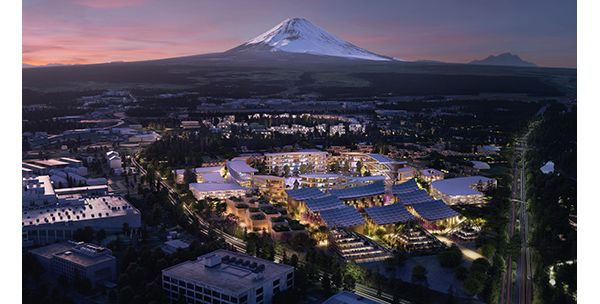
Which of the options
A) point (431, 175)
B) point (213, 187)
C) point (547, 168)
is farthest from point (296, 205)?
point (547, 168)

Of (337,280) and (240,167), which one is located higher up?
(240,167)

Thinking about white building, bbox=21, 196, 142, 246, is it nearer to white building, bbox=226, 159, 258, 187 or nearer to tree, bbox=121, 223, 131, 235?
tree, bbox=121, 223, 131, 235

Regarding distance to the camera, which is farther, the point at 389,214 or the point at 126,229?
the point at 389,214

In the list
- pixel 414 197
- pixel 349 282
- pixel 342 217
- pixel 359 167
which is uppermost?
pixel 359 167

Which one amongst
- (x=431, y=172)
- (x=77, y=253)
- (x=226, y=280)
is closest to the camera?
(x=226, y=280)

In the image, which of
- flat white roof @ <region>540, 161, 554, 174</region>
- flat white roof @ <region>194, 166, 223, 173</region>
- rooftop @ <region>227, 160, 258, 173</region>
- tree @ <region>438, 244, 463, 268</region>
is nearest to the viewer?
tree @ <region>438, 244, 463, 268</region>

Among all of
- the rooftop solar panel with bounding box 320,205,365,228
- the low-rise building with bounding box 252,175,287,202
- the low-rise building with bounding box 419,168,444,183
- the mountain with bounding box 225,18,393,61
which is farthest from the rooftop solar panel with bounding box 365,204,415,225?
the mountain with bounding box 225,18,393,61

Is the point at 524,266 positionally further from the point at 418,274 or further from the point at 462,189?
the point at 462,189
